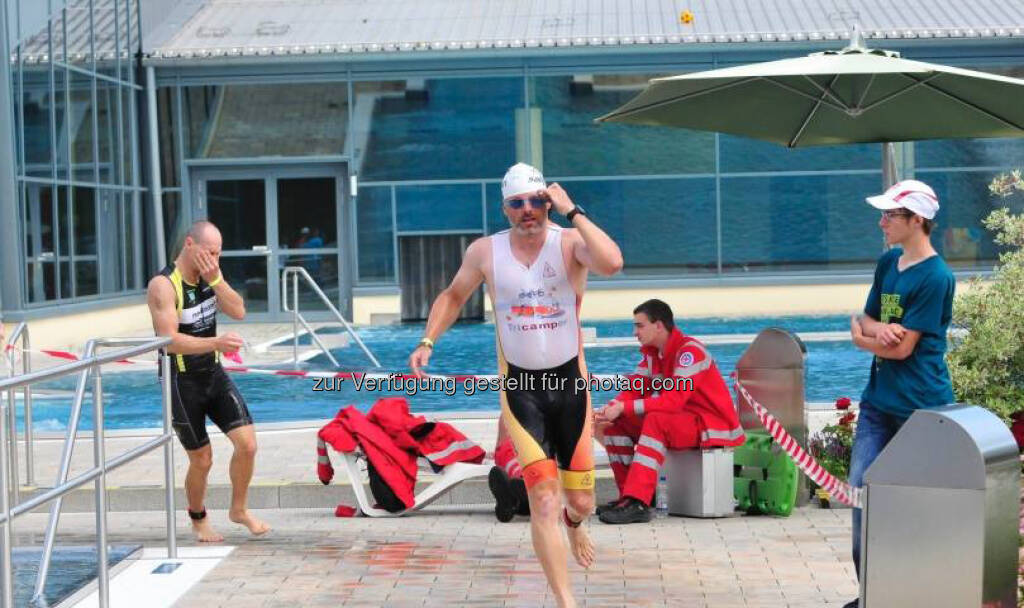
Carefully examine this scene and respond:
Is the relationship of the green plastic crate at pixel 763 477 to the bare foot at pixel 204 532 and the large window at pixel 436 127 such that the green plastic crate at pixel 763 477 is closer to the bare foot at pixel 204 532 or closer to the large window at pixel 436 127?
the bare foot at pixel 204 532

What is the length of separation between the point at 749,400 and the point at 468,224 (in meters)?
19.8

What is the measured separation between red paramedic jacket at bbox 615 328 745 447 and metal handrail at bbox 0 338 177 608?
273cm

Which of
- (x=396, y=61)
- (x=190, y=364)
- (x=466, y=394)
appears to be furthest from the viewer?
(x=396, y=61)

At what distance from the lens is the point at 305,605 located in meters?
6.73

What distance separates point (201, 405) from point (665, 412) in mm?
2663

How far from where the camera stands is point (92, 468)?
6.64 m

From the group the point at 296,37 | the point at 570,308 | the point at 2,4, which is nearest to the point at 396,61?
the point at 296,37

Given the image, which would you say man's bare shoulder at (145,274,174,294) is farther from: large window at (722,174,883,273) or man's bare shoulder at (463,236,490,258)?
large window at (722,174,883,273)

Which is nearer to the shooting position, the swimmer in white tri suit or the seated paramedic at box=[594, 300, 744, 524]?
the swimmer in white tri suit

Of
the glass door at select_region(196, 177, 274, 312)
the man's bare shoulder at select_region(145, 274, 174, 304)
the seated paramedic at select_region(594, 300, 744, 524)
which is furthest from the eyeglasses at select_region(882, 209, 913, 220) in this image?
the glass door at select_region(196, 177, 274, 312)

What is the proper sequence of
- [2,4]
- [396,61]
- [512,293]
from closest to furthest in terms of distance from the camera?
[512,293], [2,4], [396,61]

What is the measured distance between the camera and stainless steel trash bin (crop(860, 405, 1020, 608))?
13.3 ft

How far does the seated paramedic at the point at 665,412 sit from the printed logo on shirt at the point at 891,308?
8.25ft

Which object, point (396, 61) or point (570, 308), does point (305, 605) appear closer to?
point (570, 308)
